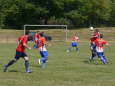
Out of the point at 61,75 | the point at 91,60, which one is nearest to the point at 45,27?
the point at 91,60

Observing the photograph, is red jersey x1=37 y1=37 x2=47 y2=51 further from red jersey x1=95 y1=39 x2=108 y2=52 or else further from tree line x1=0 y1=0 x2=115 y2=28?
tree line x1=0 y1=0 x2=115 y2=28

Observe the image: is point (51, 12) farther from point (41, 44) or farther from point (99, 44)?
point (41, 44)

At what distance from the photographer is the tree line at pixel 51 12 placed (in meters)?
76.1

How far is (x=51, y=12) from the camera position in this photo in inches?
3118

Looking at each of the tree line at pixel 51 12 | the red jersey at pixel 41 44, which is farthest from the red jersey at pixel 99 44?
the tree line at pixel 51 12

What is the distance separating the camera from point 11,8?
75.6m

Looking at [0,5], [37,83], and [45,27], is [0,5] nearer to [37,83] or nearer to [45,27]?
[45,27]

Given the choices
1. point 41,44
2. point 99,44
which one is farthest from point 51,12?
point 41,44

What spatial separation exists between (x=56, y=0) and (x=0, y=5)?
10.9 meters

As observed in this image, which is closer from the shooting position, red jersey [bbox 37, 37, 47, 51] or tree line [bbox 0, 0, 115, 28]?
red jersey [bbox 37, 37, 47, 51]

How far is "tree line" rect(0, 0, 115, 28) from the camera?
76.1m

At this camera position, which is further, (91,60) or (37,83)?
(91,60)

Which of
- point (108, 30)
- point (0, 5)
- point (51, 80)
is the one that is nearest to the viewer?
point (51, 80)

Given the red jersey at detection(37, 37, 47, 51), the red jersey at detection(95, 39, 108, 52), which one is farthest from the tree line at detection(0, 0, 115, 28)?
the red jersey at detection(37, 37, 47, 51)
